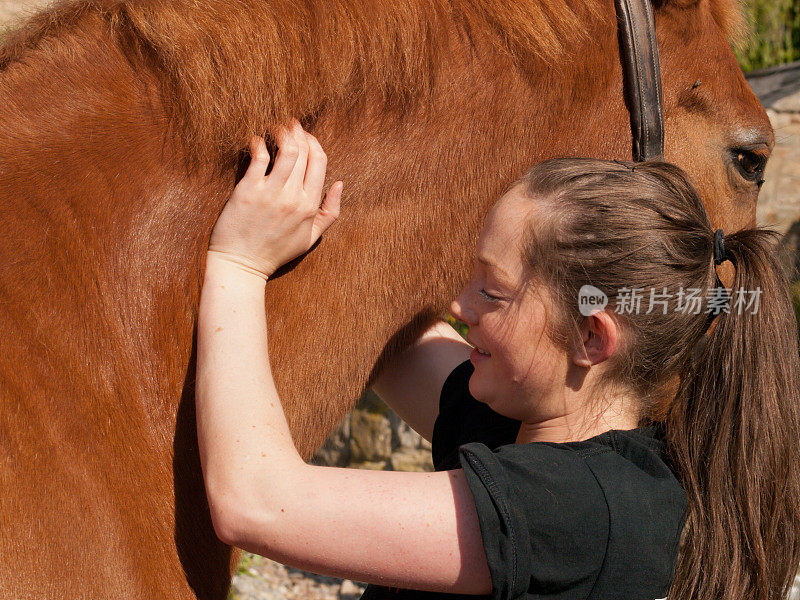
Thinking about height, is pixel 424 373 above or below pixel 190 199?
below

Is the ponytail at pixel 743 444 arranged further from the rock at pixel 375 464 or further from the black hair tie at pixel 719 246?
the rock at pixel 375 464

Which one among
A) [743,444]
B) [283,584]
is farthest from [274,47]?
[283,584]

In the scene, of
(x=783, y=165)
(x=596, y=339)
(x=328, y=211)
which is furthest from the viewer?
(x=783, y=165)

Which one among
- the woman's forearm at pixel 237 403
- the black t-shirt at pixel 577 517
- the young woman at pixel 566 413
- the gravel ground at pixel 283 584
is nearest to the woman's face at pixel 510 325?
the young woman at pixel 566 413

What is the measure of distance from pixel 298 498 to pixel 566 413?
1.60 ft

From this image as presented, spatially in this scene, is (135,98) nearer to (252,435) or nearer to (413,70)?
(413,70)

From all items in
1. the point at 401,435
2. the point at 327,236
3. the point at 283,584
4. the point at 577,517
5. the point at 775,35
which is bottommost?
the point at 283,584

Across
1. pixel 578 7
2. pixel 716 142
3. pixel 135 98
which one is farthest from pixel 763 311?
pixel 135 98

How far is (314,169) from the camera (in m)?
1.34

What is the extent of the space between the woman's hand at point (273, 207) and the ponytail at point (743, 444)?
2.47 ft

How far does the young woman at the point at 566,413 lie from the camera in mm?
1133

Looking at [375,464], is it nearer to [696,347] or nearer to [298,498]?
[696,347]

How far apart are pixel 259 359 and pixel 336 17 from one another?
2.02 feet

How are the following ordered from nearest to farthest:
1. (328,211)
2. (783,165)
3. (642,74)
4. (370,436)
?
(328,211) → (642,74) → (370,436) → (783,165)
